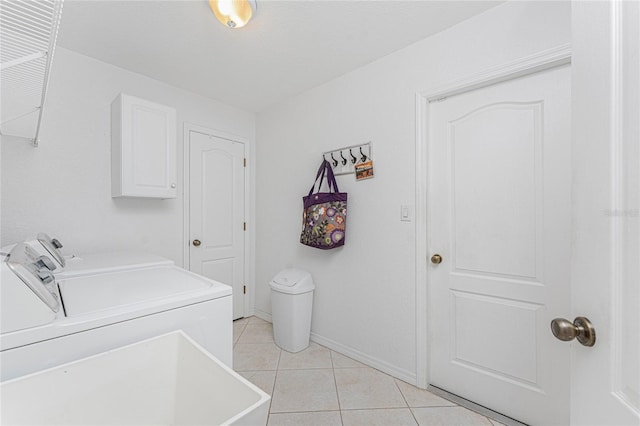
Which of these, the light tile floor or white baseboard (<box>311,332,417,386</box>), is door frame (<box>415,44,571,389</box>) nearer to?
white baseboard (<box>311,332,417,386</box>)

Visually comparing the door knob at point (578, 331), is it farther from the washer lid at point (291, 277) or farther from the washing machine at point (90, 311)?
the washer lid at point (291, 277)

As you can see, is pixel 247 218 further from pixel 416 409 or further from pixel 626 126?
pixel 626 126

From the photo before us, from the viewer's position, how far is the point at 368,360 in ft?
7.08

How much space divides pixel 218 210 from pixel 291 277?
112cm

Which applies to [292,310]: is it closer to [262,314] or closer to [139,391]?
[262,314]

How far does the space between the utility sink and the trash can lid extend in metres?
1.48

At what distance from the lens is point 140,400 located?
A: 834mm

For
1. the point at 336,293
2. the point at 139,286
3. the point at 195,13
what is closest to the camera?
the point at 139,286

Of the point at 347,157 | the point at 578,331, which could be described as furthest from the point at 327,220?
the point at 578,331

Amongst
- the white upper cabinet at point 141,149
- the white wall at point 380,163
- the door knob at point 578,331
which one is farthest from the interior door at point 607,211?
the white upper cabinet at point 141,149

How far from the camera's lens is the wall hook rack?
2.17 m

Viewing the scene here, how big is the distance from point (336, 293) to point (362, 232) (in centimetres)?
62

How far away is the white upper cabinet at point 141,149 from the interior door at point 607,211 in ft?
7.87

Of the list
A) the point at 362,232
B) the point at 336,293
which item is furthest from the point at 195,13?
the point at 336,293
